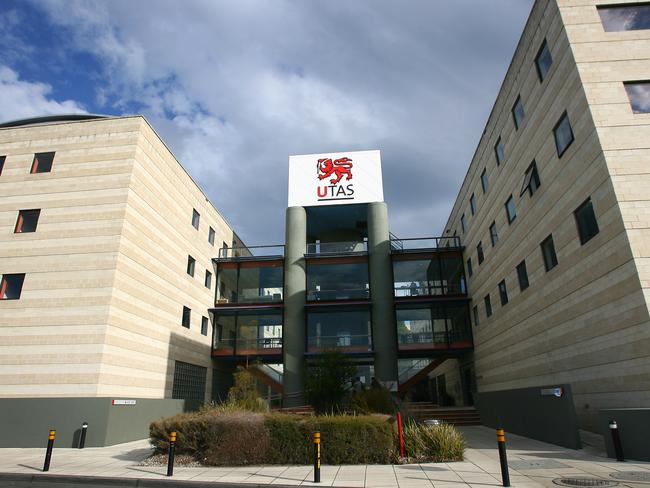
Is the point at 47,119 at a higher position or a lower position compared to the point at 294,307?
higher

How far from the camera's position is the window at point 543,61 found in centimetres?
1693

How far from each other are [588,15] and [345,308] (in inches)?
814

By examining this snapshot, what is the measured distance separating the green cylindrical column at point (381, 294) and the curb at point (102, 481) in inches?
731

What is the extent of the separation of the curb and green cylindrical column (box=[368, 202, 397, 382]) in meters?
18.6

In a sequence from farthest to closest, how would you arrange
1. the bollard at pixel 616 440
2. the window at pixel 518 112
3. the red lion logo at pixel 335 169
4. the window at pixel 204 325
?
the red lion logo at pixel 335 169
the window at pixel 204 325
the window at pixel 518 112
the bollard at pixel 616 440

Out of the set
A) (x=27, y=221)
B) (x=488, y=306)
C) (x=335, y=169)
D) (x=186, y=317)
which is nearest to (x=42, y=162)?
(x=27, y=221)

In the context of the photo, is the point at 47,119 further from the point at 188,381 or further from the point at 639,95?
the point at 639,95

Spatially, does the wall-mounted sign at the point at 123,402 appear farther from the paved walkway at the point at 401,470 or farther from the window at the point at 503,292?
the window at the point at 503,292

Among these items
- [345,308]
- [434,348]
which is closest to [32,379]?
[345,308]

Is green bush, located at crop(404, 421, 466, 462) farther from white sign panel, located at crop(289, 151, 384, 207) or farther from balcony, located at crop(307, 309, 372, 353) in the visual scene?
white sign panel, located at crop(289, 151, 384, 207)

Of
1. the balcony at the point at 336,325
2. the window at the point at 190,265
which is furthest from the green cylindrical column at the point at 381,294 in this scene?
the window at the point at 190,265

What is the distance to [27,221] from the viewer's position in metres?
20.6

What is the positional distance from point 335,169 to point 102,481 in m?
25.0

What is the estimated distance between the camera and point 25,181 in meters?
21.2
